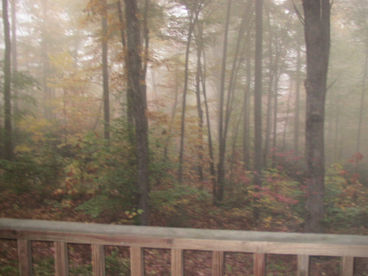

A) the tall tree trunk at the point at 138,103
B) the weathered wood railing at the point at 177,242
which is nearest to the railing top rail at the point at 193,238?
the weathered wood railing at the point at 177,242

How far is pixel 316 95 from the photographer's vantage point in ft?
15.1

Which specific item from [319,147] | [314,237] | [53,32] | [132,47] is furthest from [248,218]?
[53,32]

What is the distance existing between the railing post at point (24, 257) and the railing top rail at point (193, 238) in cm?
5

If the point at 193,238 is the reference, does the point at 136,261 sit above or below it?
below

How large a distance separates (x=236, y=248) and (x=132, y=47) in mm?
5392

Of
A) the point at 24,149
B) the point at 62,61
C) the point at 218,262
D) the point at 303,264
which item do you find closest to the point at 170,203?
the point at 24,149

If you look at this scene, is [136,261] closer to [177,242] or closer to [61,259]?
[177,242]

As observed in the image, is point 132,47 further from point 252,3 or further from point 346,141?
point 346,141

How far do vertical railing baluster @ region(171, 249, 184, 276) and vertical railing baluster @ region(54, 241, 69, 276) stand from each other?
0.66 meters

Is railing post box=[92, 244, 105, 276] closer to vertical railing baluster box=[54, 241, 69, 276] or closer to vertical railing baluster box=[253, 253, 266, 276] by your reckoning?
vertical railing baluster box=[54, 241, 69, 276]

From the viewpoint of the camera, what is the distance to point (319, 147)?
469 centimetres

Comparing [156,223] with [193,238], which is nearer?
[193,238]

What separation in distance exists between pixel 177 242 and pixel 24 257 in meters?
0.98

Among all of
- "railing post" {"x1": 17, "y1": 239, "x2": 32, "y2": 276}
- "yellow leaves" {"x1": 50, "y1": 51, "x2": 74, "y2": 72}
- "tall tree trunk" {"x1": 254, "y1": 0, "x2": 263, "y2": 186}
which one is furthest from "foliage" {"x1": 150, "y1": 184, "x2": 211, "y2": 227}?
"yellow leaves" {"x1": 50, "y1": 51, "x2": 74, "y2": 72}
